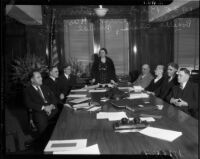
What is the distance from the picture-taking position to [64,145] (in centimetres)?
87

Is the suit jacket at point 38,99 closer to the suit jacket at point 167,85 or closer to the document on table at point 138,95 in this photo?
the document on table at point 138,95

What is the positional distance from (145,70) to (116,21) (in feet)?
0.84

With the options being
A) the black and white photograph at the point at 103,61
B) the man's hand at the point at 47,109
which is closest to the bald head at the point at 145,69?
the black and white photograph at the point at 103,61


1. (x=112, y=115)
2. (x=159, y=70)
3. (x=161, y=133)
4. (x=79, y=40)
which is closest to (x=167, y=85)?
(x=159, y=70)

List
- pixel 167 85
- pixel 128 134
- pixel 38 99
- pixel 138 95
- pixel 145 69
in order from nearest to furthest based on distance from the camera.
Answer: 1. pixel 128 134
2. pixel 145 69
3. pixel 167 85
4. pixel 38 99
5. pixel 138 95

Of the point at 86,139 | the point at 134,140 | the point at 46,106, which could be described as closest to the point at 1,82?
the point at 86,139

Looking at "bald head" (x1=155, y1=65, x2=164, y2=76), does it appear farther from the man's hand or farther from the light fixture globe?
the man's hand

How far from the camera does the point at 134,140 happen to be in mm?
903

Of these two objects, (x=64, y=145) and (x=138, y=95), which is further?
(x=138, y=95)

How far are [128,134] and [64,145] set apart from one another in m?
0.27

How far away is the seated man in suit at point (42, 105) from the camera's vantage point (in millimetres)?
1482

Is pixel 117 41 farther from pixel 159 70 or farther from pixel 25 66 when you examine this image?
pixel 25 66

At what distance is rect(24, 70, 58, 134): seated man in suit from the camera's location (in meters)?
1.48

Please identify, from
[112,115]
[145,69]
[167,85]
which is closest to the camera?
[145,69]
